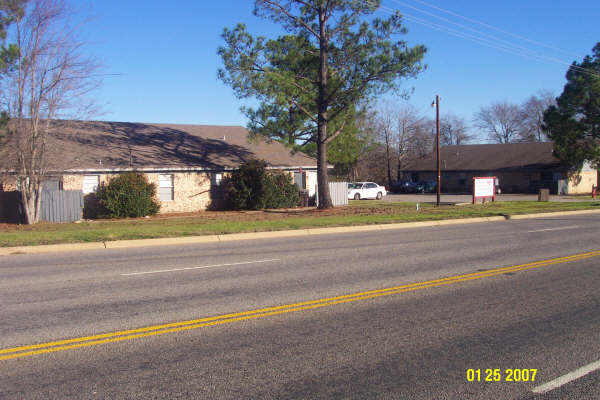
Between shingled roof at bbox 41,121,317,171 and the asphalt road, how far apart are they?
13.9 meters

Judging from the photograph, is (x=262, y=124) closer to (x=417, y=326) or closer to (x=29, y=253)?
(x=29, y=253)

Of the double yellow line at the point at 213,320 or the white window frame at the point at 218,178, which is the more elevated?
the white window frame at the point at 218,178

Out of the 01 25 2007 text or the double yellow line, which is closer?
the 01 25 2007 text

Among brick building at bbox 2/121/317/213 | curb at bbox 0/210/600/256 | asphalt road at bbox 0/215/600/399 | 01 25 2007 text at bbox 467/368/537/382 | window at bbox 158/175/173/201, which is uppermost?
brick building at bbox 2/121/317/213

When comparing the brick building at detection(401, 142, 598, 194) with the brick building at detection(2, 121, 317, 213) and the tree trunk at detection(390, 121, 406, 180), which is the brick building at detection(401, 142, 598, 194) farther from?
the brick building at detection(2, 121, 317, 213)

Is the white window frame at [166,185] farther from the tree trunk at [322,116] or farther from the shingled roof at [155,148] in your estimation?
the tree trunk at [322,116]

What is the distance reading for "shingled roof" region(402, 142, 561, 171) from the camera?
5450cm

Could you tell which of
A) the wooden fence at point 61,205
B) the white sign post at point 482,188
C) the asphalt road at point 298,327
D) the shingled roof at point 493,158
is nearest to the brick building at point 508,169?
the shingled roof at point 493,158

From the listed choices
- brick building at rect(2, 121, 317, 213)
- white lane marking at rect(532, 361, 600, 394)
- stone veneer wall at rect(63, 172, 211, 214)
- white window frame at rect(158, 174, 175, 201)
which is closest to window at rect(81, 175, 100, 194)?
brick building at rect(2, 121, 317, 213)

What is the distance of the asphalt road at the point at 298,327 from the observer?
14.8ft

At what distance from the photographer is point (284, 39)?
27.8 meters

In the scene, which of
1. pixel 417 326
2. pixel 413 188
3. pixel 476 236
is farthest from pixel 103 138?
pixel 413 188

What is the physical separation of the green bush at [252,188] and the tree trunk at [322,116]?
11.4ft

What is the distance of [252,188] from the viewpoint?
29.3 m
